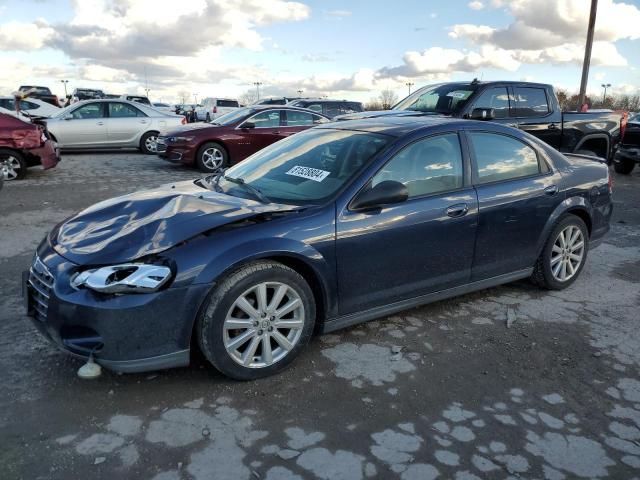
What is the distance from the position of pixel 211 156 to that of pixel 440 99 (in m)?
5.02

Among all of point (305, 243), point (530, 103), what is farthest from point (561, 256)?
point (530, 103)

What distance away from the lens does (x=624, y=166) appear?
12664mm

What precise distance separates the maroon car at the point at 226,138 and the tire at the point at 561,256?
314 inches

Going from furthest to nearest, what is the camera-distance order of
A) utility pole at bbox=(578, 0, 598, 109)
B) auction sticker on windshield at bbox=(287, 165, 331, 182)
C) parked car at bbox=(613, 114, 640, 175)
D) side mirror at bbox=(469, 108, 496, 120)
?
utility pole at bbox=(578, 0, 598, 109), parked car at bbox=(613, 114, 640, 175), side mirror at bbox=(469, 108, 496, 120), auction sticker on windshield at bbox=(287, 165, 331, 182)

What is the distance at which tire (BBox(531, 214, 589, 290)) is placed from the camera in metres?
4.63

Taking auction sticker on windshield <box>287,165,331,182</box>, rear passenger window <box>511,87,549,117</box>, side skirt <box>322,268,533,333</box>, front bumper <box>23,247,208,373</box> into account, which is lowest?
side skirt <box>322,268,533,333</box>

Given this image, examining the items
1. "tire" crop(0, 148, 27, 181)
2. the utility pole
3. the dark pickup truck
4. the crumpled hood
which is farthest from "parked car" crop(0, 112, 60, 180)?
the utility pole

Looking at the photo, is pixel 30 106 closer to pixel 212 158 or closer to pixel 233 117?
pixel 233 117

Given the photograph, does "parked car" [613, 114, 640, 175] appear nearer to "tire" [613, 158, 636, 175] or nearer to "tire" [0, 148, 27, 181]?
"tire" [613, 158, 636, 175]

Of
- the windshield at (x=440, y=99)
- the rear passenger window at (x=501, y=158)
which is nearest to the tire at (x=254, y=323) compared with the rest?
the rear passenger window at (x=501, y=158)

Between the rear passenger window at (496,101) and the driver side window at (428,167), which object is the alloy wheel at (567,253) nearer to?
the driver side window at (428,167)

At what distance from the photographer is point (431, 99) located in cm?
938

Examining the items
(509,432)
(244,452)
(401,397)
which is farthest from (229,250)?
(509,432)

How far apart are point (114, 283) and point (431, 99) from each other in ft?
25.0
